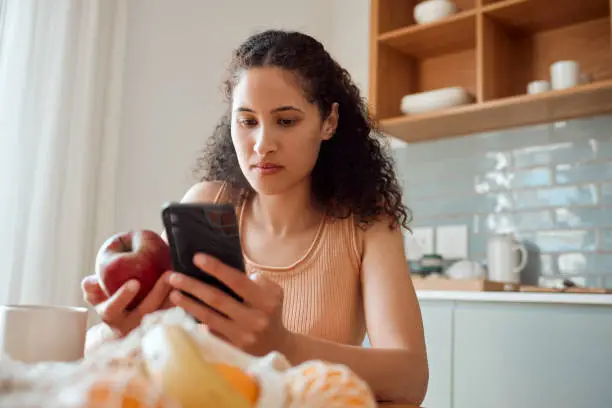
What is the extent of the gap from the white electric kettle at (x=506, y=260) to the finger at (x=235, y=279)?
5.57 feet

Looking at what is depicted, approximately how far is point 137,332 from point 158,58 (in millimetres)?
2368

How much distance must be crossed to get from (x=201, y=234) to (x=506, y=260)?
1.79 metres

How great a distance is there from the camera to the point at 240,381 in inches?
12.6

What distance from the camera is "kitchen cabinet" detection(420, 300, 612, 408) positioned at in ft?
5.41

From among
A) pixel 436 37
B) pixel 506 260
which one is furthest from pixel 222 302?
pixel 436 37

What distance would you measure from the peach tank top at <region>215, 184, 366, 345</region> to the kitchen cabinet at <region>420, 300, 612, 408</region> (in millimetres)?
792

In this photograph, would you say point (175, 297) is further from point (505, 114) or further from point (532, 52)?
point (532, 52)

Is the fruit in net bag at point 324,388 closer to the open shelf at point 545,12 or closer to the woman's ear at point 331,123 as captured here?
the woman's ear at point 331,123

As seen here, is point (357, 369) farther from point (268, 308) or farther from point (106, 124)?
point (106, 124)

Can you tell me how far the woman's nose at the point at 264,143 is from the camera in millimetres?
1008

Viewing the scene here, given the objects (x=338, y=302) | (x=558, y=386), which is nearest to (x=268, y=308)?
(x=338, y=302)

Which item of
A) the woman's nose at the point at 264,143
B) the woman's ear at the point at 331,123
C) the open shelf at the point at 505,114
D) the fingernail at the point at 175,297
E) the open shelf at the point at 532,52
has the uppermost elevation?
the open shelf at the point at 532,52

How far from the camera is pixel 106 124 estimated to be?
2.24 meters

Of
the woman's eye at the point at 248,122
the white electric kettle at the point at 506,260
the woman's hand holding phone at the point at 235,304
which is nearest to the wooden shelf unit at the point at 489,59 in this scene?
the white electric kettle at the point at 506,260
